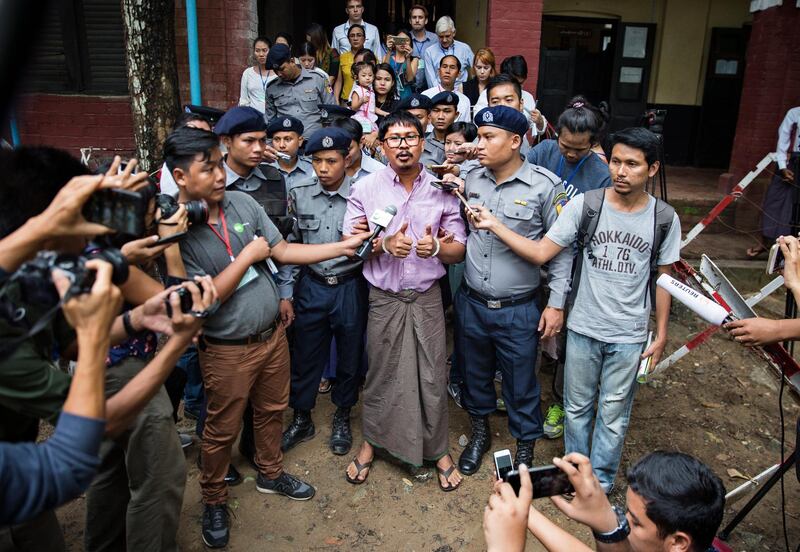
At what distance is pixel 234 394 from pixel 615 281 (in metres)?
2.10

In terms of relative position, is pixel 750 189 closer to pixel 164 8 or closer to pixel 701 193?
pixel 701 193

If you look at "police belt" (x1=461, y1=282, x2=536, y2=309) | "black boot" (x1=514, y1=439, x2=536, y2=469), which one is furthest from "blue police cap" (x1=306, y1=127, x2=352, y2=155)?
"black boot" (x1=514, y1=439, x2=536, y2=469)

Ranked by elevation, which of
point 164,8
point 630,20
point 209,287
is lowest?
point 209,287

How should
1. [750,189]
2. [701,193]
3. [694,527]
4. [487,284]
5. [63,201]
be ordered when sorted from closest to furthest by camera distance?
[63,201] < [694,527] < [487,284] < [750,189] < [701,193]

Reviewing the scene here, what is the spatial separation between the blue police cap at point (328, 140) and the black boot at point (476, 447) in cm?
196

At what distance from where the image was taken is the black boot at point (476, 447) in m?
3.68

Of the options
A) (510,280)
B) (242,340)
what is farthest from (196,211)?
(510,280)

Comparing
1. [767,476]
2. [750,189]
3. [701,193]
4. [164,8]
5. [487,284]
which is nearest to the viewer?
[767,476]

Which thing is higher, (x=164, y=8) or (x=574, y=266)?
(x=164, y=8)

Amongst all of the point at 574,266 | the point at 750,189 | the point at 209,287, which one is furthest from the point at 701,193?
the point at 209,287

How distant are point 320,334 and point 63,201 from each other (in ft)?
7.58

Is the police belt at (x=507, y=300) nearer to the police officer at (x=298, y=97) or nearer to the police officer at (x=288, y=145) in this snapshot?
the police officer at (x=288, y=145)

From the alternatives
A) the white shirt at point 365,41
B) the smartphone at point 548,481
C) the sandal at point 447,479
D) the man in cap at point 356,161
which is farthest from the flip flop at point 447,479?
the white shirt at point 365,41

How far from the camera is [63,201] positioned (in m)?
1.59
